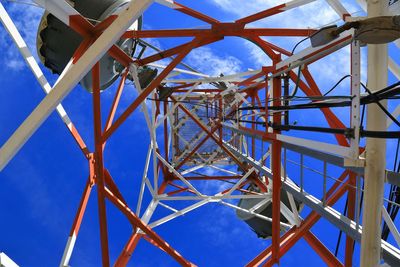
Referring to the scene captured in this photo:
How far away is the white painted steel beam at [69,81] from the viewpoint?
273 centimetres

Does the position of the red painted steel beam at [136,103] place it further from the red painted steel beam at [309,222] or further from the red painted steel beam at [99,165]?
the red painted steel beam at [309,222]

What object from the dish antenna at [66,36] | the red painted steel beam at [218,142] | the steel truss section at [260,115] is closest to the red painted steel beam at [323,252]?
the steel truss section at [260,115]

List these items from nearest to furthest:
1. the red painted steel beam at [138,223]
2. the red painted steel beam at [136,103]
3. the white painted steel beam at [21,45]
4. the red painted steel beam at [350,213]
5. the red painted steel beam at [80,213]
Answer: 1. the white painted steel beam at [21,45]
2. the red painted steel beam at [350,213]
3. the red painted steel beam at [136,103]
4. the red painted steel beam at [80,213]
5. the red painted steel beam at [138,223]

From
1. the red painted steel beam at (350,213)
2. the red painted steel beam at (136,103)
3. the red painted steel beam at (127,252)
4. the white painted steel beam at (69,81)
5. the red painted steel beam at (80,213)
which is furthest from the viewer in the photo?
the red painted steel beam at (127,252)

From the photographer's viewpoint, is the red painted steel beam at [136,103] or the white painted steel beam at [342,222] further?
the red painted steel beam at [136,103]

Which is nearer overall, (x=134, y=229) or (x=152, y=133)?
(x=134, y=229)

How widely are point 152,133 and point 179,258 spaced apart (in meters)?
4.02

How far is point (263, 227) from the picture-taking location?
12438 millimetres

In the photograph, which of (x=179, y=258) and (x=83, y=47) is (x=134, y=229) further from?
(x=83, y=47)

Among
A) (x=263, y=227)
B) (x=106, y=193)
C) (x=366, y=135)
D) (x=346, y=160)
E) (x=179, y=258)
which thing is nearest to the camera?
(x=366, y=135)

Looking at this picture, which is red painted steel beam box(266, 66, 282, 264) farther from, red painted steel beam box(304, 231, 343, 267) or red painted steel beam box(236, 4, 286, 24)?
red painted steel beam box(236, 4, 286, 24)

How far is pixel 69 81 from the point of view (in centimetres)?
299

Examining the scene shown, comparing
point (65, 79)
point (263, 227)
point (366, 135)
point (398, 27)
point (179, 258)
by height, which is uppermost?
point (398, 27)

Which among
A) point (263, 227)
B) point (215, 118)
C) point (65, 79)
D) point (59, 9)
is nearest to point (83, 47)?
point (59, 9)
